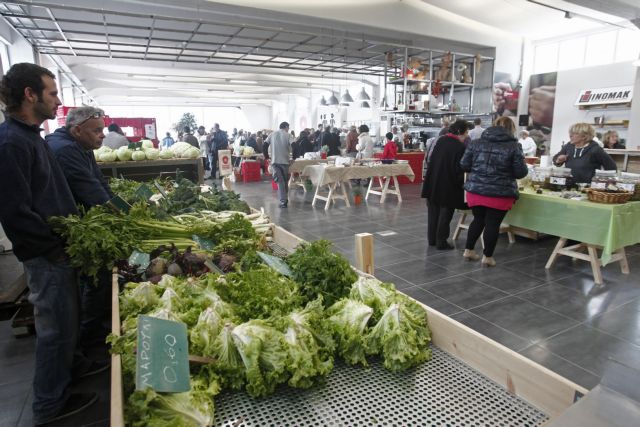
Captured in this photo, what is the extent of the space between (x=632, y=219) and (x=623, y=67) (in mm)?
9204

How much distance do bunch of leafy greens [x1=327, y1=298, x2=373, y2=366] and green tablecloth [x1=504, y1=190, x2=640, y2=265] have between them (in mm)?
3576

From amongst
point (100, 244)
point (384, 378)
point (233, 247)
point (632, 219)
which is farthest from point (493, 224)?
point (100, 244)

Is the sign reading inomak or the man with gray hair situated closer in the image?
the man with gray hair

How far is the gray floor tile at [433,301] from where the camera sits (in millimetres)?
3503

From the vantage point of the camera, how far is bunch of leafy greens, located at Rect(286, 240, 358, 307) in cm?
177

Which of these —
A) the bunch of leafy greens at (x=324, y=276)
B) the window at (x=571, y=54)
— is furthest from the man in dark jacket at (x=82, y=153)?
the window at (x=571, y=54)

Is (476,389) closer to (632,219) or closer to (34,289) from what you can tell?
(34,289)

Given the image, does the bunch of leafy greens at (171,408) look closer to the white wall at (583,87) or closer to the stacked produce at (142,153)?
the stacked produce at (142,153)

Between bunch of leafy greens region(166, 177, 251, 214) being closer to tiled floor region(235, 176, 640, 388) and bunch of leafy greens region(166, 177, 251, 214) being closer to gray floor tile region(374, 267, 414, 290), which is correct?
gray floor tile region(374, 267, 414, 290)

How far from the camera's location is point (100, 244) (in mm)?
2141

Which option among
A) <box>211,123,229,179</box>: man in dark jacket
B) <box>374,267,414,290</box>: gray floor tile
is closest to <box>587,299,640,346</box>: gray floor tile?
<box>374,267,414,290</box>: gray floor tile

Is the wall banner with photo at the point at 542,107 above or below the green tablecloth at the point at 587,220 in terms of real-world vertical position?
above

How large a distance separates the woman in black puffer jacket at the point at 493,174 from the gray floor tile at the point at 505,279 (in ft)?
0.71

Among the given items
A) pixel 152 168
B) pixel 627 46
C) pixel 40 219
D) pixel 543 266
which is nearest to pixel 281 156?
pixel 152 168
